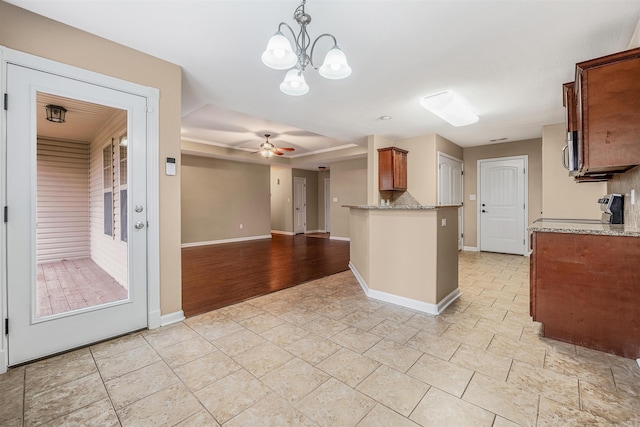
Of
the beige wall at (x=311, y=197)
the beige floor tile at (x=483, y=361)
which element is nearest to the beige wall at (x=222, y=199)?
the beige wall at (x=311, y=197)

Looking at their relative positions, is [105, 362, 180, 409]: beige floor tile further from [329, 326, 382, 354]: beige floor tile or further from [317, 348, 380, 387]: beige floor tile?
[329, 326, 382, 354]: beige floor tile

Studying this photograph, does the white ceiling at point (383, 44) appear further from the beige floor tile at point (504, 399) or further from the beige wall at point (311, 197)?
the beige wall at point (311, 197)

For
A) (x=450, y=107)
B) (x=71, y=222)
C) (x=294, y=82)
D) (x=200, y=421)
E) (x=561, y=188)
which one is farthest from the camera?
(x=561, y=188)

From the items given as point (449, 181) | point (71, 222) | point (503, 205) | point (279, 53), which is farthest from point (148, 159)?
point (503, 205)

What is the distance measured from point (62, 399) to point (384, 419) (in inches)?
69.6

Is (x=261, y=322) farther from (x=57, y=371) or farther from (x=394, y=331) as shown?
(x=57, y=371)

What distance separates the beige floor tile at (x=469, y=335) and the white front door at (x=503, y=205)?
431 centimetres

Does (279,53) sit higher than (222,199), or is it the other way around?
(279,53)

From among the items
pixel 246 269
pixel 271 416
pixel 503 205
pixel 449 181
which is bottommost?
pixel 271 416

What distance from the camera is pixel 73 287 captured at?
6.94ft

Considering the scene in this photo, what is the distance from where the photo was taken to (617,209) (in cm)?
276

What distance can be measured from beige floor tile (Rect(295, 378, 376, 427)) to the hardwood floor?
1705 millimetres

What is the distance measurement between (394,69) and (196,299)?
3.24 metres

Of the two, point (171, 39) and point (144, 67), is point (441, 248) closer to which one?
point (171, 39)
